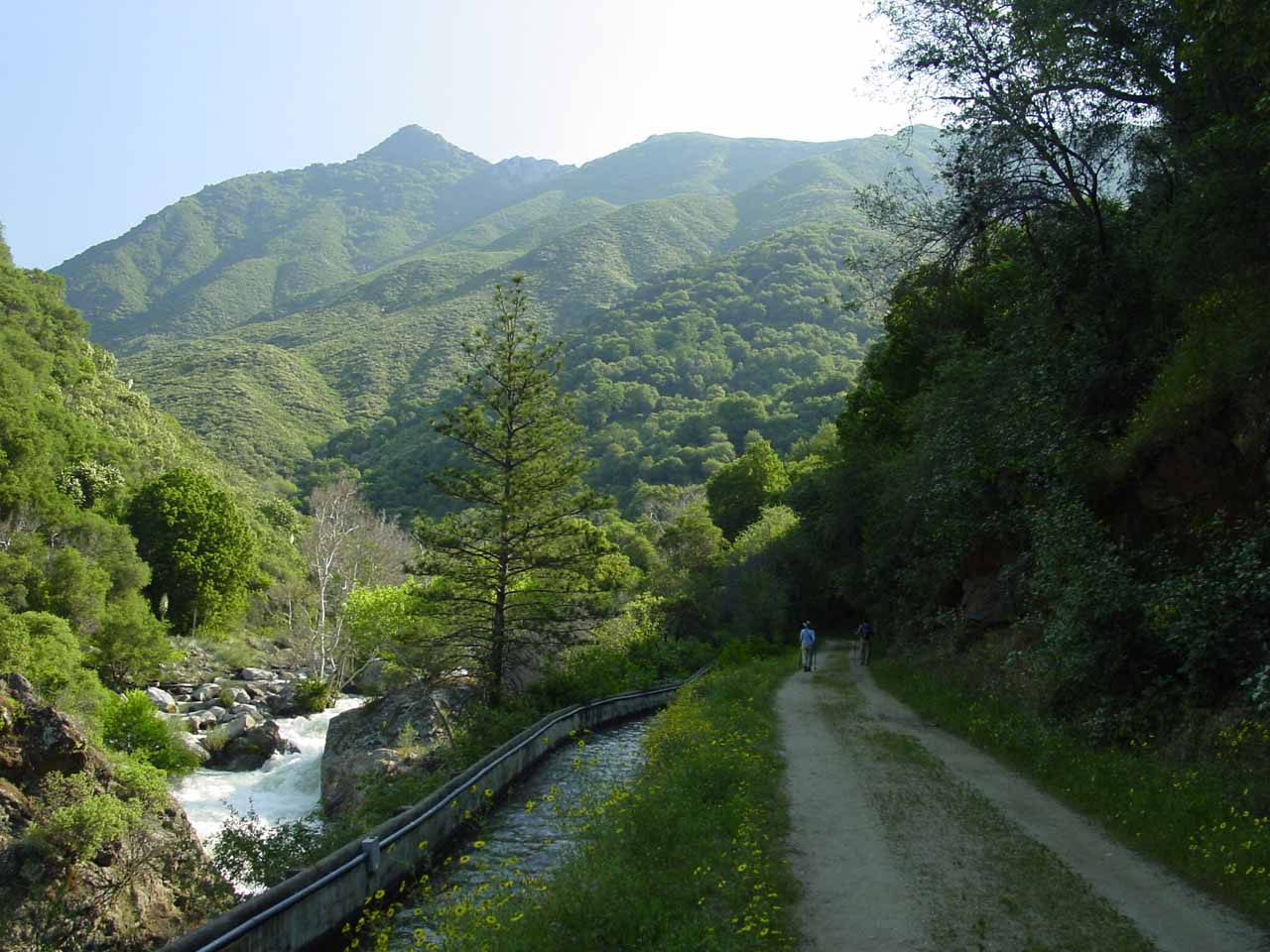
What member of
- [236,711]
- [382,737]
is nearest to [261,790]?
[382,737]

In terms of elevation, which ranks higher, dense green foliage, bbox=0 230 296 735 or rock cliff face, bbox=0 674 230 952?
dense green foliage, bbox=0 230 296 735

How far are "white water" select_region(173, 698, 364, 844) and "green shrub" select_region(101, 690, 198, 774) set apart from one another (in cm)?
62

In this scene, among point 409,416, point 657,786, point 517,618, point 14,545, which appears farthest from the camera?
point 409,416

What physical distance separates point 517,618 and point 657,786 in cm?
1394

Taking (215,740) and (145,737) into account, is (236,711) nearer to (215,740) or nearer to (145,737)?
(215,740)

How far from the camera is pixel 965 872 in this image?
7195 millimetres

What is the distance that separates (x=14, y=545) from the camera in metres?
36.8

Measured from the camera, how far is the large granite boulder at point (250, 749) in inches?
1035

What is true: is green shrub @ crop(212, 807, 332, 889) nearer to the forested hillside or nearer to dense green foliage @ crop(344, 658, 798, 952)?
dense green foliage @ crop(344, 658, 798, 952)

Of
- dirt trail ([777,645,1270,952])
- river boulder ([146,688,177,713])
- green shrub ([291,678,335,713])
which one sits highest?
dirt trail ([777,645,1270,952])

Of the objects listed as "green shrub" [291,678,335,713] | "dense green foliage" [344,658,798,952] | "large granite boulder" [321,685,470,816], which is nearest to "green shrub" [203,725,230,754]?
"large granite boulder" [321,685,470,816]

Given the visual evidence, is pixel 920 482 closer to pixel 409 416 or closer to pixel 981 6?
pixel 981 6

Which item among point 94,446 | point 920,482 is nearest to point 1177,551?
point 920,482

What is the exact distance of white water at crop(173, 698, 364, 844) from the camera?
21.0 meters
